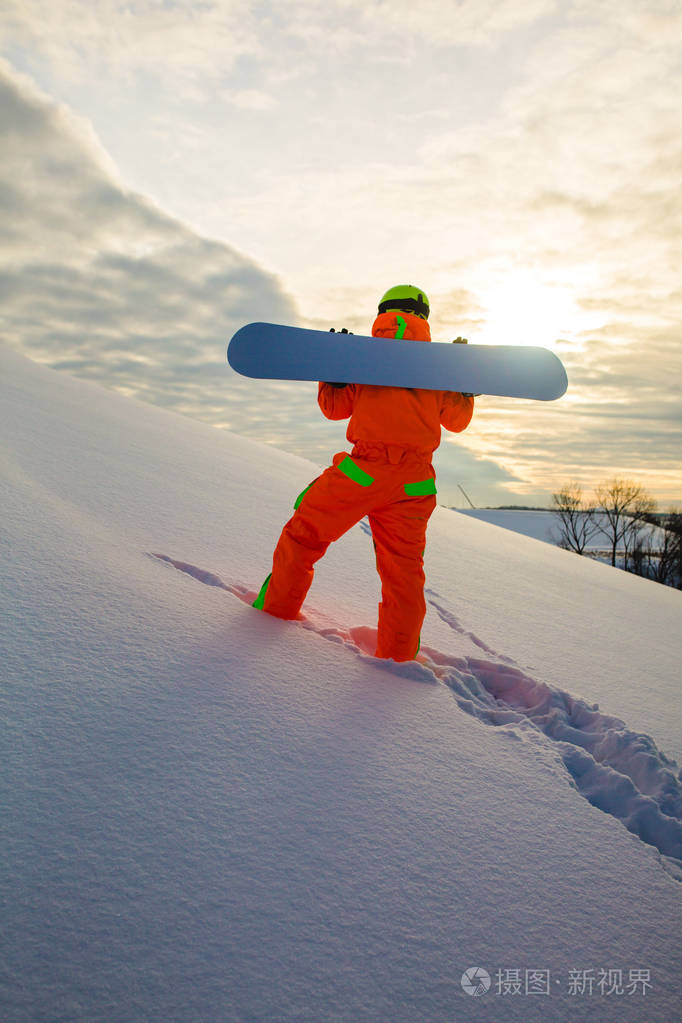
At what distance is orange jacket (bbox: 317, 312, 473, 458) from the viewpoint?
91.4 inches

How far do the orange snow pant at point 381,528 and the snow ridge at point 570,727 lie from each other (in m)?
0.14

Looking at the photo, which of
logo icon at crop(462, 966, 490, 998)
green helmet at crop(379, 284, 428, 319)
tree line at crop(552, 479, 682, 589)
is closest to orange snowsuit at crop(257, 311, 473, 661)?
green helmet at crop(379, 284, 428, 319)

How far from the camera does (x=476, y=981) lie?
978mm

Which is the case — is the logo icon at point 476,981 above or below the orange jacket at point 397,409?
below

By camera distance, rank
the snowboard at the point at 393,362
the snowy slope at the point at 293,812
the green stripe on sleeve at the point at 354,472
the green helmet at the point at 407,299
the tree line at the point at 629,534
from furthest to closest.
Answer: the tree line at the point at 629,534 → the green helmet at the point at 407,299 → the snowboard at the point at 393,362 → the green stripe on sleeve at the point at 354,472 → the snowy slope at the point at 293,812

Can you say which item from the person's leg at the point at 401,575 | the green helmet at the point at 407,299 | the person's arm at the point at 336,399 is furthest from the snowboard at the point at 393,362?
the person's leg at the point at 401,575

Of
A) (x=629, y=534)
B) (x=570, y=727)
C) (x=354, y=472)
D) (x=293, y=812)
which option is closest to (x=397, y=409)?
(x=354, y=472)

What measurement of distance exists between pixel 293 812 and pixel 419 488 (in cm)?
139

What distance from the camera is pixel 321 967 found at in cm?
95

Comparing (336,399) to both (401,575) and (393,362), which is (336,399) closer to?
(393,362)

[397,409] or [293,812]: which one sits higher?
[397,409]

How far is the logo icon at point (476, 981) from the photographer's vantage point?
963mm

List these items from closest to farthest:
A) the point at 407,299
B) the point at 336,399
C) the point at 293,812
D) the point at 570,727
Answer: the point at 293,812 → the point at 570,727 → the point at 336,399 → the point at 407,299

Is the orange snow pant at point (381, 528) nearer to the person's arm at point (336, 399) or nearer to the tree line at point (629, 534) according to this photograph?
the person's arm at point (336, 399)
